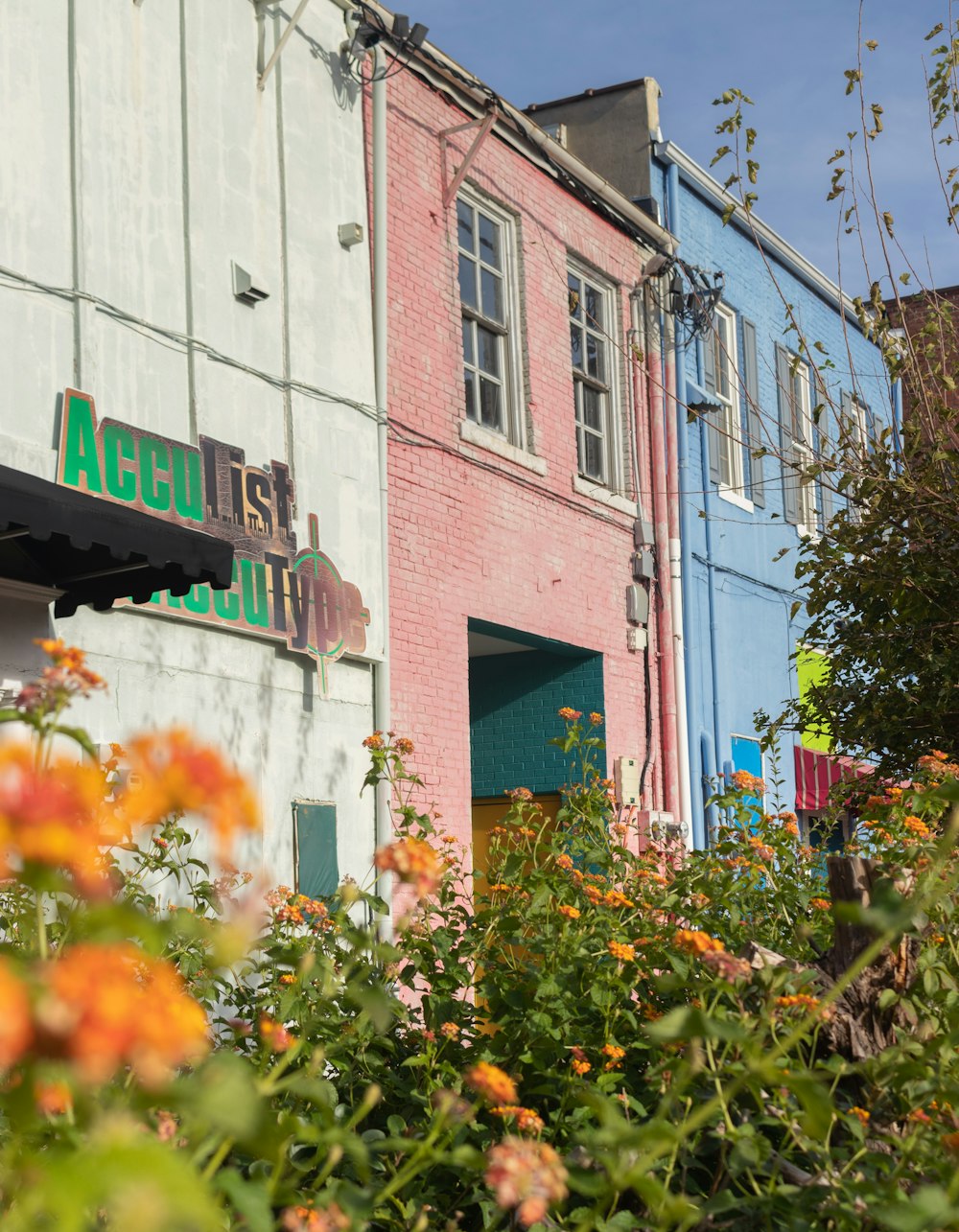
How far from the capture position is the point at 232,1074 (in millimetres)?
1114

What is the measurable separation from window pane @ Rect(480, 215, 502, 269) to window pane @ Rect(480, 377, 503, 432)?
103 centimetres

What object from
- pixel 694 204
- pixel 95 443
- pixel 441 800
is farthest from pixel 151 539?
pixel 694 204

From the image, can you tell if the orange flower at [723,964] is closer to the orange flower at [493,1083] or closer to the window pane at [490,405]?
the orange flower at [493,1083]

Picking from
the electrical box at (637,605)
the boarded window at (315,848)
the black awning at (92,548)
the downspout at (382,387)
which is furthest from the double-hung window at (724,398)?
the black awning at (92,548)

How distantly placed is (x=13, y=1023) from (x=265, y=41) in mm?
9055

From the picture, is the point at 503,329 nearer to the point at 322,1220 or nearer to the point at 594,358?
the point at 594,358

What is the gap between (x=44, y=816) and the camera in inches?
33.9

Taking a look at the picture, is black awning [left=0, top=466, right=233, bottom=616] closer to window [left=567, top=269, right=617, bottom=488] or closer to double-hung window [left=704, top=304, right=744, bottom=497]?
window [left=567, top=269, right=617, bottom=488]

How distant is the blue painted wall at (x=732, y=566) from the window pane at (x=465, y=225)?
284 cm

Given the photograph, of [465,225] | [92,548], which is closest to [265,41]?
[465,225]

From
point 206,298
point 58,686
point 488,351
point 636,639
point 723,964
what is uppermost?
point 488,351

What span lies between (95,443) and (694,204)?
9176 mm

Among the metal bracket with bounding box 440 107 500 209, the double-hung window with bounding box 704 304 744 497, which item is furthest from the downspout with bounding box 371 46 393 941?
the double-hung window with bounding box 704 304 744 497

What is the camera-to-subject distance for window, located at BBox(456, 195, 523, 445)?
424 inches
